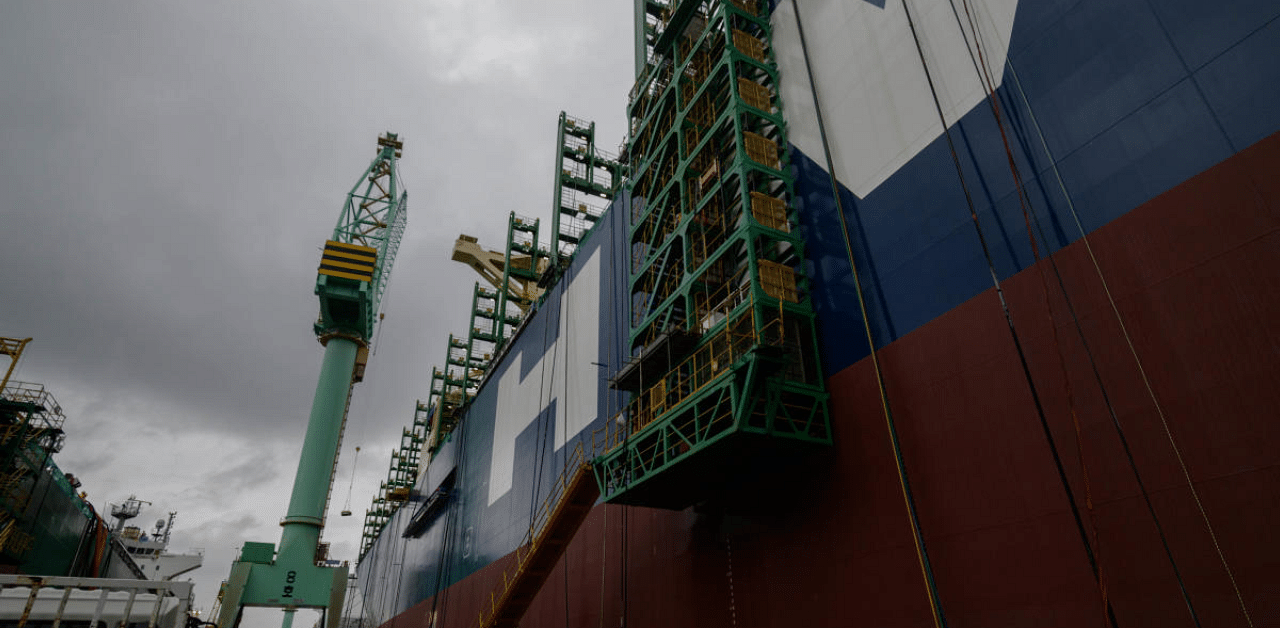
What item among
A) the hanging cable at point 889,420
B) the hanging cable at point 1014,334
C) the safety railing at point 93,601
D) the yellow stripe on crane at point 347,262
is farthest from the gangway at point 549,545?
the yellow stripe on crane at point 347,262

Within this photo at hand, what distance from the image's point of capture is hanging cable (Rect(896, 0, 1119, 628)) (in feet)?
27.3

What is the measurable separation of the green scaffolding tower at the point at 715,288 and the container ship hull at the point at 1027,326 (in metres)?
0.66

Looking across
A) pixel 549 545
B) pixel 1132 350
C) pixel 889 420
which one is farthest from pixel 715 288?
pixel 1132 350

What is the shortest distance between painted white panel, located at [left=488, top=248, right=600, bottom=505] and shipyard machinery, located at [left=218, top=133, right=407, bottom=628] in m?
9.47

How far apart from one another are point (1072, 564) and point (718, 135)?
1216 centimetres

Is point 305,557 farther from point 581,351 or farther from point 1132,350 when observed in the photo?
point 1132,350

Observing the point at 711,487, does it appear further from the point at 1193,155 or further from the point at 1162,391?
the point at 1193,155

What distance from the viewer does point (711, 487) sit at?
49.5 feet

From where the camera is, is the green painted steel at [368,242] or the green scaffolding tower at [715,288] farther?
the green painted steel at [368,242]

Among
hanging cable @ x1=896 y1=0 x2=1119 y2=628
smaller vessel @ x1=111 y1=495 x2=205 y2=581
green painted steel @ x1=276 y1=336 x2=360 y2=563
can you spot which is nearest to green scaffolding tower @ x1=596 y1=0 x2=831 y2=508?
hanging cable @ x1=896 y1=0 x2=1119 y2=628

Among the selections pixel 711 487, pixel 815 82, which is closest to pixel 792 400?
pixel 711 487

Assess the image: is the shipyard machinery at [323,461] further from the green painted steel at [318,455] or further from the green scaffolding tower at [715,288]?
the green scaffolding tower at [715,288]

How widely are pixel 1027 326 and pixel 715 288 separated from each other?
297 inches

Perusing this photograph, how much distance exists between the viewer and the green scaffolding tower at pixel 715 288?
1279cm
